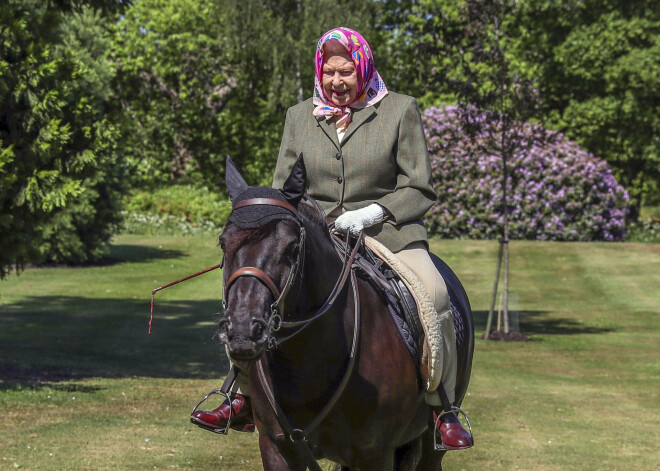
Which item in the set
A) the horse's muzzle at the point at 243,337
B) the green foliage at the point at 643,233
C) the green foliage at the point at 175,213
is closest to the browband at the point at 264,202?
the horse's muzzle at the point at 243,337

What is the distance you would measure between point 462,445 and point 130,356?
1223cm

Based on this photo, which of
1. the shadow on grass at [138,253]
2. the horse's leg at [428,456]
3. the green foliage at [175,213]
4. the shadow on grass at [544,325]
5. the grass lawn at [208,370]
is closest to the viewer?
the horse's leg at [428,456]

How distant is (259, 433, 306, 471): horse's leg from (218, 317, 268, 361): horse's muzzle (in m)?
1.23

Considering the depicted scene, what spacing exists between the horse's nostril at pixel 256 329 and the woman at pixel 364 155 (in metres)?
1.76

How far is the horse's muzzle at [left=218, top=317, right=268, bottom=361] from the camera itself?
404 centimetres

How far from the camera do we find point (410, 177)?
592 centimetres

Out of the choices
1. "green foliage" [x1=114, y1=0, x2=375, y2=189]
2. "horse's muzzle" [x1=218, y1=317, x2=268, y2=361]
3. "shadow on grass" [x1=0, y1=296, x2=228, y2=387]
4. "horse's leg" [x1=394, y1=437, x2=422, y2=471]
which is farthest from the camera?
"green foliage" [x1=114, y1=0, x2=375, y2=189]

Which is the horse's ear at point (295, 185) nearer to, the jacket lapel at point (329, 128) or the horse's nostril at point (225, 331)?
the horse's nostril at point (225, 331)

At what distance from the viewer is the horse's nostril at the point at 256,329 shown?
4.05m

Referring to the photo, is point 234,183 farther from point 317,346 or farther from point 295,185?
point 317,346

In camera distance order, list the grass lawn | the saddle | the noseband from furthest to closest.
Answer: the grass lawn < the saddle < the noseband

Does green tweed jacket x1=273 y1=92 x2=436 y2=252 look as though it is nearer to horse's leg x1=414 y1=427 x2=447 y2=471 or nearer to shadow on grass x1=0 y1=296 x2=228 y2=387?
horse's leg x1=414 y1=427 x2=447 y2=471

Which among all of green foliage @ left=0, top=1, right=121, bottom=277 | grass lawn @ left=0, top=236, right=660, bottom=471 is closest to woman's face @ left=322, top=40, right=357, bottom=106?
grass lawn @ left=0, top=236, right=660, bottom=471

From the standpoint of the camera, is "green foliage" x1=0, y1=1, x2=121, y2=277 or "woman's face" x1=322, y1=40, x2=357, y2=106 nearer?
"woman's face" x1=322, y1=40, x2=357, y2=106
